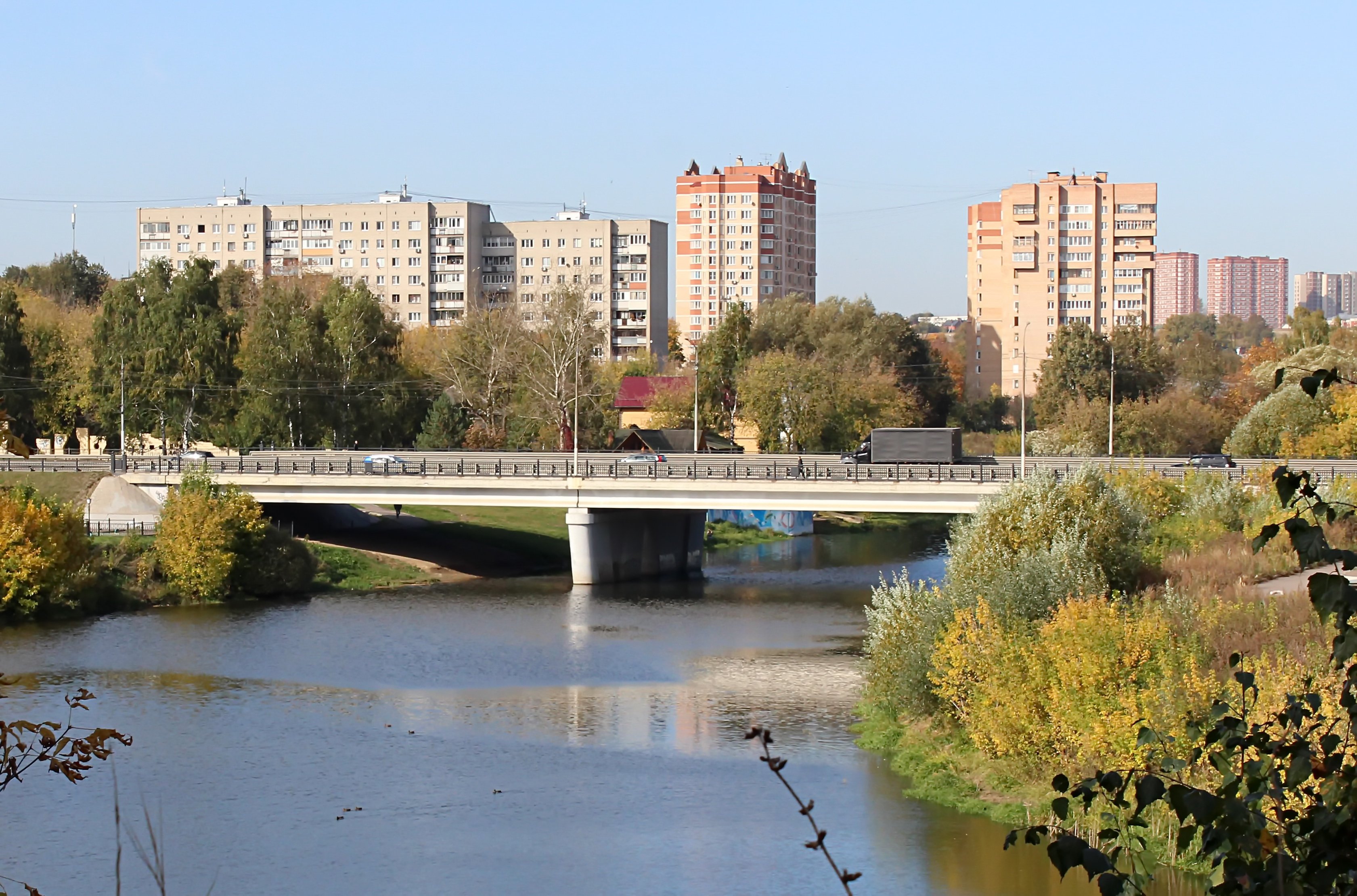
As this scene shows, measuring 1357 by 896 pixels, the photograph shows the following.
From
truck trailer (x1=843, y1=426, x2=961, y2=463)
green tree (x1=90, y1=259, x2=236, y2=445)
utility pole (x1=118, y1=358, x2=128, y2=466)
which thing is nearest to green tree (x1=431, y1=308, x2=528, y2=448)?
green tree (x1=90, y1=259, x2=236, y2=445)

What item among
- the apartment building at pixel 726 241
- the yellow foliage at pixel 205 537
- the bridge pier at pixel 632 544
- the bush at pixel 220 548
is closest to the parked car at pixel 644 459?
the bridge pier at pixel 632 544

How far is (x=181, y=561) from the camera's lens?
5434cm

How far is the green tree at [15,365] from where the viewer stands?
79562mm

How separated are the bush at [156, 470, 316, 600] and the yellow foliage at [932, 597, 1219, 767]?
32.7 meters

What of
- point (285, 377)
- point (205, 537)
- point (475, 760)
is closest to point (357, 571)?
point (205, 537)

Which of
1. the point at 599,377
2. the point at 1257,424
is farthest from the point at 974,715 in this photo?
the point at 599,377

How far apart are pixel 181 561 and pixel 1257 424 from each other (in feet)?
172

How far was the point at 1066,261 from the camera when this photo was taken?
13050 cm

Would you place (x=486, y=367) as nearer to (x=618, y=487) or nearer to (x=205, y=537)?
(x=618, y=487)

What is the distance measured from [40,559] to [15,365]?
36.0m

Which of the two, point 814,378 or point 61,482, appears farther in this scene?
point 814,378

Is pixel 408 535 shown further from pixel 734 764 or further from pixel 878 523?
pixel 734 764

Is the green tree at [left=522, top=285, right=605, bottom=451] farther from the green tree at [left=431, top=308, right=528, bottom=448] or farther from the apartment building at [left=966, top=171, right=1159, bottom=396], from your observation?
the apartment building at [left=966, top=171, right=1159, bottom=396]

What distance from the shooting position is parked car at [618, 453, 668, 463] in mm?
65375
